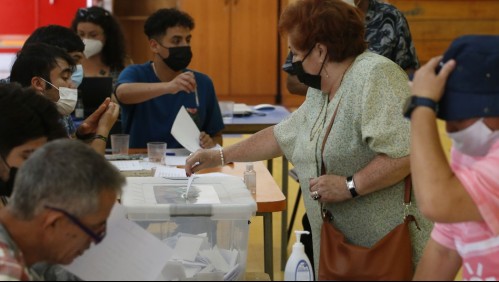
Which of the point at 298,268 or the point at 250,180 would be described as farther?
the point at 250,180

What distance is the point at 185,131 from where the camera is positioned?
4.02 m

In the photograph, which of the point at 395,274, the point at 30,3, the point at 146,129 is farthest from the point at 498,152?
the point at 30,3

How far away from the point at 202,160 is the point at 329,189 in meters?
0.70

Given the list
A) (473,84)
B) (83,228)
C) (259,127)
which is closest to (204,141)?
(259,127)

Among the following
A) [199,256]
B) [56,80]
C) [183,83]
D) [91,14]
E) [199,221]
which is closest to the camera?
[199,256]

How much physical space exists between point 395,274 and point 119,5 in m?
9.14

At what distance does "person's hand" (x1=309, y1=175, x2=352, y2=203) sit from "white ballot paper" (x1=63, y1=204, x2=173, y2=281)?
0.89 m

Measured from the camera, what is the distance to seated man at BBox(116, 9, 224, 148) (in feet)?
14.2

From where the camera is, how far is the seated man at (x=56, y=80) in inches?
135

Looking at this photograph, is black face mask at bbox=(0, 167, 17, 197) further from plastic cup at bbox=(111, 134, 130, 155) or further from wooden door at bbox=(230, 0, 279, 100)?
wooden door at bbox=(230, 0, 279, 100)

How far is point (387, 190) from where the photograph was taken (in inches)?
110

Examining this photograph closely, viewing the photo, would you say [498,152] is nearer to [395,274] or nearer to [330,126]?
[395,274]

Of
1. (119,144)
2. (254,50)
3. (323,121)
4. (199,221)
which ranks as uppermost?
(323,121)

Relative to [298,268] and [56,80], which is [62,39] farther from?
[298,268]
